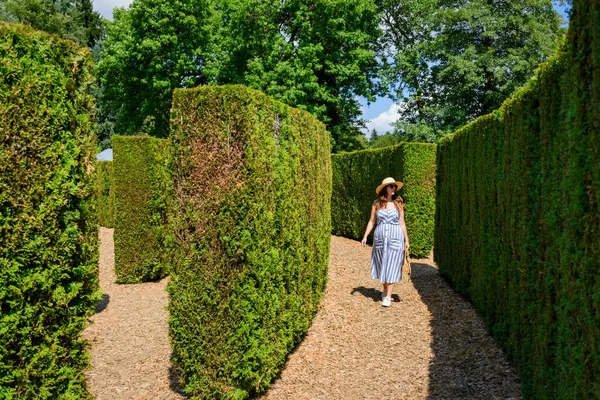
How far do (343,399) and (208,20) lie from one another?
1043 inches

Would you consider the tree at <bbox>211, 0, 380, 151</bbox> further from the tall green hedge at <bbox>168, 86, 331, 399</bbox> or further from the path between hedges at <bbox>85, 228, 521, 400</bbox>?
the tall green hedge at <bbox>168, 86, 331, 399</bbox>

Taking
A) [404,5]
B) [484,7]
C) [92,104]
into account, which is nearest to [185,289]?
[92,104]

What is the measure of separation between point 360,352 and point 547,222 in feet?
10.8

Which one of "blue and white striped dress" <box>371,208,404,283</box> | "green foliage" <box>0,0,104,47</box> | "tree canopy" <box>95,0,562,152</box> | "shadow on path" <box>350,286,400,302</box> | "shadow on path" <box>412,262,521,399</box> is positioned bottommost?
"shadow on path" <box>412,262,521,399</box>

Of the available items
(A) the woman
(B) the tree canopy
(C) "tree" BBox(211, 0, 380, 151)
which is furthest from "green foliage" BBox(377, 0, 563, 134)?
(A) the woman

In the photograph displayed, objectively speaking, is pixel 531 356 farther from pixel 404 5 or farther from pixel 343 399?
pixel 404 5

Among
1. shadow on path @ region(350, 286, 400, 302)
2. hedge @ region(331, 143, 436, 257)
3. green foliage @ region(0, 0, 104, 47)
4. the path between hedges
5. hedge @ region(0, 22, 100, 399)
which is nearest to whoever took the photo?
hedge @ region(0, 22, 100, 399)

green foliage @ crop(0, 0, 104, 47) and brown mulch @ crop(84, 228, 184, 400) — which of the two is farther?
green foliage @ crop(0, 0, 104, 47)

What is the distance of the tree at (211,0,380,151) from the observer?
75.0ft

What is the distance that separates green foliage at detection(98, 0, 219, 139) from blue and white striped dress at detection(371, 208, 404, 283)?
67.8 feet

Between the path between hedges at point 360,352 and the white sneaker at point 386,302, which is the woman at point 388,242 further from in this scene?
the path between hedges at point 360,352

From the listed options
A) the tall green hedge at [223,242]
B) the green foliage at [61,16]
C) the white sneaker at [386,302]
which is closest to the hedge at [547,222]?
the white sneaker at [386,302]

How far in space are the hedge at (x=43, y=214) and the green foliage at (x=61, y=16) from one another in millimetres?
36199

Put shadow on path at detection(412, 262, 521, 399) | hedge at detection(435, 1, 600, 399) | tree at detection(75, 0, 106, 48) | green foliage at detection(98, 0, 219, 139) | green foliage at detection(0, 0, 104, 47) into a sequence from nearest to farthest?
hedge at detection(435, 1, 600, 399), shadow on path at detection(412, 262, 521, 399), green foliage at detection(98, 0, 219, 139), green foliage at detection(0, 0, 104, 47), tree at detection(75, 0, 106, 48)
